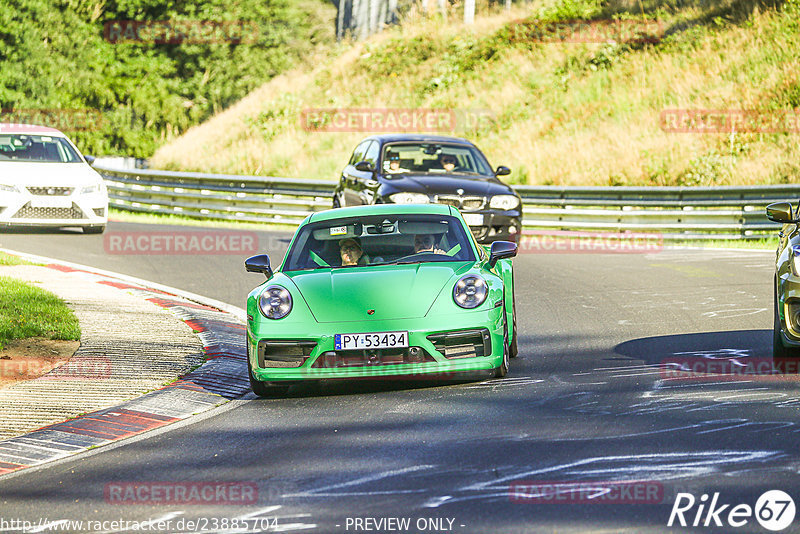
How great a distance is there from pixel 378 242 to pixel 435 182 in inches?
292

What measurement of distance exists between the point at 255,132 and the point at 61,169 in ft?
68.4

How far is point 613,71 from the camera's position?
34.4 meters

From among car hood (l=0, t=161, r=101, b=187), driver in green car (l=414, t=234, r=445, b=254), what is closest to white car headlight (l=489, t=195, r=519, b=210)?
car hood (l=0, t=161, r=101, b=187)

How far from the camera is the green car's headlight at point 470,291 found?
8391 mm

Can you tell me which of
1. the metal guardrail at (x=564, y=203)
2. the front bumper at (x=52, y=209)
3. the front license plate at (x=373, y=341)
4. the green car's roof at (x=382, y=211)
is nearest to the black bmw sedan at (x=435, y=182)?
the front bumper at (x=52, y=209)

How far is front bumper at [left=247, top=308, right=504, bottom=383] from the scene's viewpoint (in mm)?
8148

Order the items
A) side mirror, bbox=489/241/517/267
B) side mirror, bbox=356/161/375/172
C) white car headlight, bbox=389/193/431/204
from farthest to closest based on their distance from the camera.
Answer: side mirror, bbox=356/161/375/172 < white car headlight, bbox=389/193/431/204 < side mirror, bbox=489/241/517/267

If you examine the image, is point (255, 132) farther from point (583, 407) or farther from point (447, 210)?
point (583, 407)

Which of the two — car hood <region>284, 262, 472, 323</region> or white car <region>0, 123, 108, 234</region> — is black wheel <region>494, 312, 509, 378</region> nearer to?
car hood <region>284, 262, 472, 323</region>

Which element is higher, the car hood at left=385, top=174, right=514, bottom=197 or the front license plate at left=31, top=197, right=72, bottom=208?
the car hood at left=385, top=174, right=514, bottom=197

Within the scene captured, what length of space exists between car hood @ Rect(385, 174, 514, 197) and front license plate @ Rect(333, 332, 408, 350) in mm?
8594

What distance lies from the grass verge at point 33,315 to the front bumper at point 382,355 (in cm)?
312

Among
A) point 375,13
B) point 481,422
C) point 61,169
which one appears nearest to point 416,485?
point 481,422

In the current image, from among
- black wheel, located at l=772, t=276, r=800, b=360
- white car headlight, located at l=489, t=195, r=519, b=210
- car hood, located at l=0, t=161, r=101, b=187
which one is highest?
car hood, located at l=0, t=161, r=101, b=187
